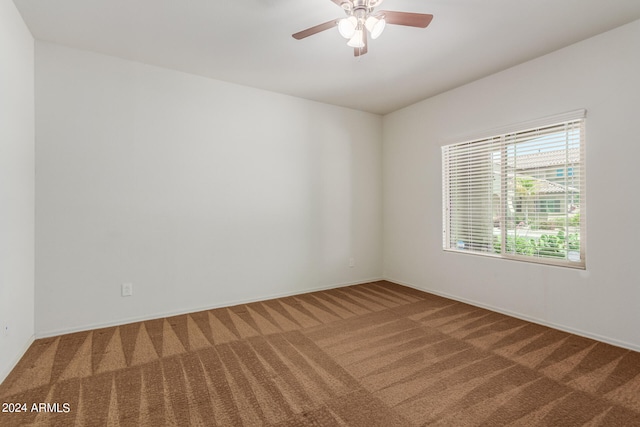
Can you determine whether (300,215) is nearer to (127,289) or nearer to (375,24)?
(127,289)

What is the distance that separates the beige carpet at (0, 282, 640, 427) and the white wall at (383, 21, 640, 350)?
319 millimetres

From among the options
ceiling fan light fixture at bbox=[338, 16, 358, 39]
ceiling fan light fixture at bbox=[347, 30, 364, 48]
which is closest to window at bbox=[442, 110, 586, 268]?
ceiling fan light fixture at bbox=[347, 30, 364, 48]

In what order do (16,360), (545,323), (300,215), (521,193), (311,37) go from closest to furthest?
(16,360) < (311,37) < (545,323) < (521,193) < (300,215)

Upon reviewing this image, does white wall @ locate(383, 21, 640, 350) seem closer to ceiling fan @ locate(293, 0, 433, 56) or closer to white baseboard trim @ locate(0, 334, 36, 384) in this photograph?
ceiling fan @ locate(293, 0, 433, 56)

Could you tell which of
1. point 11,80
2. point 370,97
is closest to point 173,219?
point 11,80

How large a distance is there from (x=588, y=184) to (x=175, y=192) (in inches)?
164

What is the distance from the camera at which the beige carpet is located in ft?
5.76

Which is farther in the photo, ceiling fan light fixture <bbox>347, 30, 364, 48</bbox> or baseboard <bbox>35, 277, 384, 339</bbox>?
baseboard <bbox>35, 277, 384, 339</bbox>

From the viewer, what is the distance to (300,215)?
4.29m

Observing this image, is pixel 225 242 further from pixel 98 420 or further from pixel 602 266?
pixel 602 266

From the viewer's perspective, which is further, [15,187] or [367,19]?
[15,187]

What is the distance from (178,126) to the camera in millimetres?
3416

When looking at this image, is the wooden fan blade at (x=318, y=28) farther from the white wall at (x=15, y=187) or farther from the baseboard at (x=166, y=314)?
the baseboard at (x=166, y=314)

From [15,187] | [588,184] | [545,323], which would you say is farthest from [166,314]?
[588,184]
